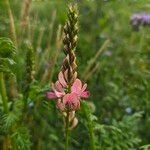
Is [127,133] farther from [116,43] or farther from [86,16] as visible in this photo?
[86,16]

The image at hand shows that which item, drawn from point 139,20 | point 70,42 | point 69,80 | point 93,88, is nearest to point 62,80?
point 69,80

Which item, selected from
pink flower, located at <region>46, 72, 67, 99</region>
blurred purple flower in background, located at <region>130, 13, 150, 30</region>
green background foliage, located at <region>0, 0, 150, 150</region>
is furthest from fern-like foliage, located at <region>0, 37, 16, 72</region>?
blurred purple flower in background, located at <region>130, 13, 150, 30</region>

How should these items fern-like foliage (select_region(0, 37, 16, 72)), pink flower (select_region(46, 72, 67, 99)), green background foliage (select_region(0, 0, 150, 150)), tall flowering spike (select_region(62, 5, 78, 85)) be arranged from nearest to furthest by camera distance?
tall flowering spike (select_region(62, 5, 78, 85)), pink flower (select_region(46, 72, 67, 99)), fern-like foliage (select_region(0, 37, 16, 72)), green background foliage (select_region(0, 0, 150, 150))

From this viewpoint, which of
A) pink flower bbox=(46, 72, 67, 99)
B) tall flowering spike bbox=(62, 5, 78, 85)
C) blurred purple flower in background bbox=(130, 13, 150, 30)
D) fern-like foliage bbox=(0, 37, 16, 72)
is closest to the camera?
tall flowering spike bbox=(62, 5, 78, 85)

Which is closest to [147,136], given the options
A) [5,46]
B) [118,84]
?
[118,84]

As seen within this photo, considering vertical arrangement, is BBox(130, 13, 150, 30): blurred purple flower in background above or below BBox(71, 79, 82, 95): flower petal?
above

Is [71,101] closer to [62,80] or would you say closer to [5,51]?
[62,80]

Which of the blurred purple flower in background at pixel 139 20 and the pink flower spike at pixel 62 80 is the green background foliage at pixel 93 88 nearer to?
the blurred purple flower in background at pixel 139 20

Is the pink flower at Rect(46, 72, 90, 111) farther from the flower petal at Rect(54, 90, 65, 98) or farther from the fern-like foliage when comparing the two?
the fern-like foliage
